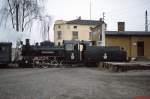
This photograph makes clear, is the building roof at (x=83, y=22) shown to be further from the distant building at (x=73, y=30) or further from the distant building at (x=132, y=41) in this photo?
the distant building at (x=132, y=41)

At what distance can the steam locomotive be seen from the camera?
37.7m

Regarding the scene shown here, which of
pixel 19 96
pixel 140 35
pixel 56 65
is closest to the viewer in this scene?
pixel 19 96

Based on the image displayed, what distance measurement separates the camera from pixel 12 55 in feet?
130

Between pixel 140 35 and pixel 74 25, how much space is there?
1623 inches

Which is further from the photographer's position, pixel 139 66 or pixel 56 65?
pixel 56 65

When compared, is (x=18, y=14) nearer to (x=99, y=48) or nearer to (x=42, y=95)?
(x=99, y=48)

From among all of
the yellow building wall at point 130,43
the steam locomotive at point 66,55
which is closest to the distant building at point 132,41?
the yellow building wall at point 130,43

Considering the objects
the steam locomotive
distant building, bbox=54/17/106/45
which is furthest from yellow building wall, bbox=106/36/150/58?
distant building, bbox=54/17/106/45

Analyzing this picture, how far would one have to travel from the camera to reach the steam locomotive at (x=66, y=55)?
124 ft

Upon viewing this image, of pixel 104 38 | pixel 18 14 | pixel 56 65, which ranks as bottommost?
pixel 56 65

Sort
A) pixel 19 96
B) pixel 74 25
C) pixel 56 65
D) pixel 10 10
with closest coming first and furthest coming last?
pixel 19 96 < pixel 56 65 < pixel 10 10 < pixel 74 25

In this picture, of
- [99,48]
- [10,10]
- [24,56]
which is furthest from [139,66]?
[10,10]

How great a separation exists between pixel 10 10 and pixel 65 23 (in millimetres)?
36807

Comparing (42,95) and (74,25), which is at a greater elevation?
(74,25)
